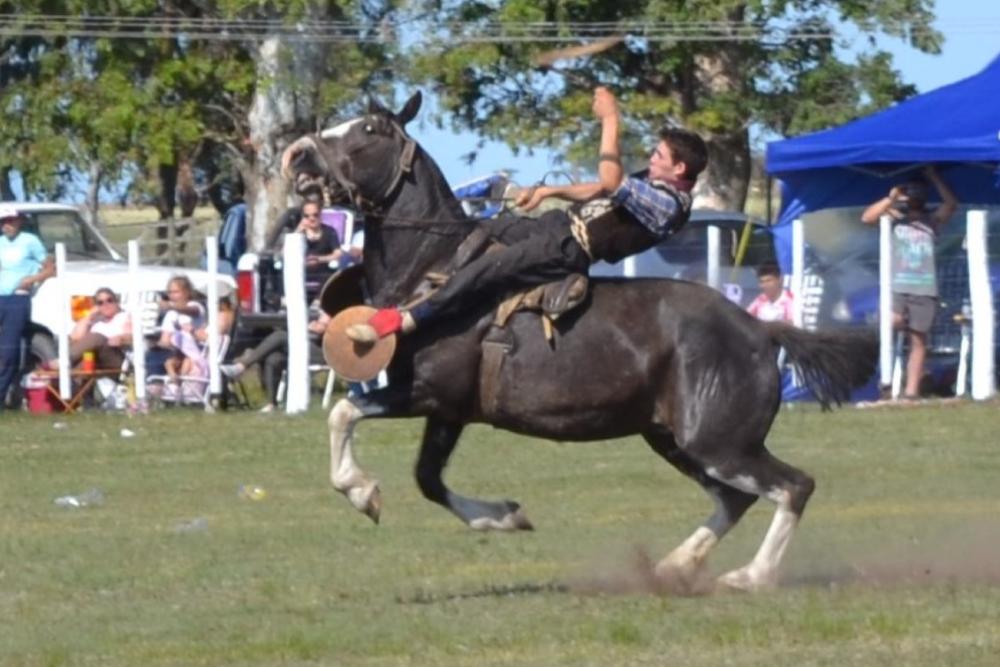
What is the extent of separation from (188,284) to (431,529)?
9499 mm

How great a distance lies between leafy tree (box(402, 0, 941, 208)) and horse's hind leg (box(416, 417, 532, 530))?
26.0 meters

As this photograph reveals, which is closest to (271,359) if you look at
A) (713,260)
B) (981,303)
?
(713,260)

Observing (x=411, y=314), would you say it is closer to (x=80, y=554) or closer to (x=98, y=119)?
(x=80, y=554)

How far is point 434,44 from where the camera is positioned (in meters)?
36.9

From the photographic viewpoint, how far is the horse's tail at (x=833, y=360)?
35.7 feet

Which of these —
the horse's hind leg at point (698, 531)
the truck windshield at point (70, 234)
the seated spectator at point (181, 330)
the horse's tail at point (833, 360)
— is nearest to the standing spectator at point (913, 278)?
the seated spectator at point (181, 330)

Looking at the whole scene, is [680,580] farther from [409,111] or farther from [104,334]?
[104,334]

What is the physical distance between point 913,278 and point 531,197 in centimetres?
1025

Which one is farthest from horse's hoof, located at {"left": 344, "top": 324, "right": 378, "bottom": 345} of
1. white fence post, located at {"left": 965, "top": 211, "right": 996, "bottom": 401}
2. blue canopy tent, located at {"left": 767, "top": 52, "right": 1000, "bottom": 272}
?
blue canopy tent, located at {"left": 767, "top": 52, "right": 1000, "bottom": 272}

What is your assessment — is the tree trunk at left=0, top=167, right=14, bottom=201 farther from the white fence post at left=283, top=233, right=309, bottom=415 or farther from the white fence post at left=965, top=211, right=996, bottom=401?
the white fence post at left=965, top=211, right=996, bottom=401

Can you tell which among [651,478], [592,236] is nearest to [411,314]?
[592,236]

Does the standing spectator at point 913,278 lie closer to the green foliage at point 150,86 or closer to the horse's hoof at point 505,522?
the horse's hoof at point 505,522

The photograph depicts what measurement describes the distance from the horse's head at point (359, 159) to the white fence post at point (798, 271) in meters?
10.6

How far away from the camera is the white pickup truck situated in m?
22.0
